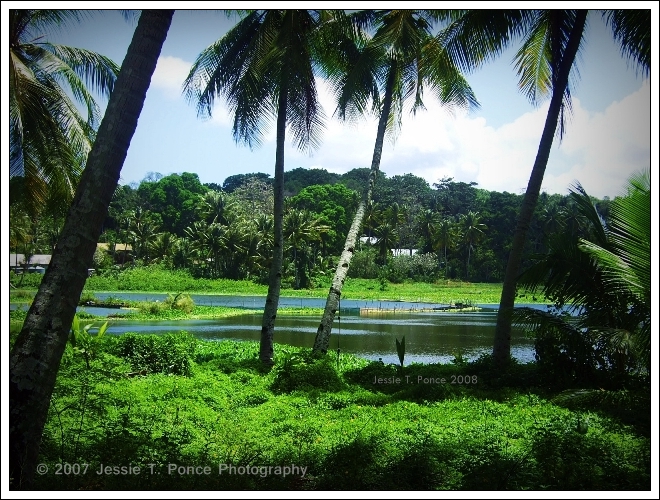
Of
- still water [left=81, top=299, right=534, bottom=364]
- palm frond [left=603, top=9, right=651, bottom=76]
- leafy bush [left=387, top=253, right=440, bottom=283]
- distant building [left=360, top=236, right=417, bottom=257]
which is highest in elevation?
palm frond [left=603, top=9, right=651, bottom=76]

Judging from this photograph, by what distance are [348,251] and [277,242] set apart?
89 cm

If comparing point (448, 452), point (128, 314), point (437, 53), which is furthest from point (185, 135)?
point (128, 314)

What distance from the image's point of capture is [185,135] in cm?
638

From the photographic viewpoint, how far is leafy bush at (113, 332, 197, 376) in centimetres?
649

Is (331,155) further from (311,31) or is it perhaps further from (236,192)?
(236,192)

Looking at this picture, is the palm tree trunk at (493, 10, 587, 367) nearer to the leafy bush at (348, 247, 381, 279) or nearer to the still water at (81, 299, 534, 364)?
the still water at (81, 299, 534, 364)

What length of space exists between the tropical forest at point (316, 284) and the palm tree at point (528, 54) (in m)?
0.03

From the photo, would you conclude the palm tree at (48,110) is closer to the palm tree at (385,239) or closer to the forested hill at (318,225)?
the forested hill at (318,225)

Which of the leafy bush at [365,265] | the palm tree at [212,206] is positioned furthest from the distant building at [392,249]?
the palm tree at [212,206]

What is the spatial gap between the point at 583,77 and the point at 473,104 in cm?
157

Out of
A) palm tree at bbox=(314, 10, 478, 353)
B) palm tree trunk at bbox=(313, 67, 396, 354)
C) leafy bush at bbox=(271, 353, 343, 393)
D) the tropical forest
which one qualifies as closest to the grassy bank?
the tropical forest

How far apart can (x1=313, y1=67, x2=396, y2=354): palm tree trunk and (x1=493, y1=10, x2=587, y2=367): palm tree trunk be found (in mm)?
1992

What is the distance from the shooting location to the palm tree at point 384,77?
6617 millimetres

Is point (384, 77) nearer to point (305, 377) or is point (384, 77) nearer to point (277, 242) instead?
point (277, 242)
